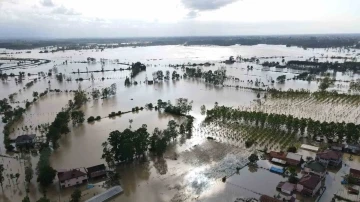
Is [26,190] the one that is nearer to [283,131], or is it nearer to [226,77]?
[283,131]

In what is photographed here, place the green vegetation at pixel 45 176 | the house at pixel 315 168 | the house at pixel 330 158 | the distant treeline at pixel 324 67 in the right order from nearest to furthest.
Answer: the green vegetation at pixel 45 176 < the house at pixel 315 168 < the house at pixel 330 158 < the distant treeline at pixel 324 67

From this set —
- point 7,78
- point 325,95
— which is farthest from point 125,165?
point 7,78

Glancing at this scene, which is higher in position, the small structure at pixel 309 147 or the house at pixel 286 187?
the small structure at pixel 309 147

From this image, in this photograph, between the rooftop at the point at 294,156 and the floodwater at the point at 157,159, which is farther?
the rooftop at the point at 294,156

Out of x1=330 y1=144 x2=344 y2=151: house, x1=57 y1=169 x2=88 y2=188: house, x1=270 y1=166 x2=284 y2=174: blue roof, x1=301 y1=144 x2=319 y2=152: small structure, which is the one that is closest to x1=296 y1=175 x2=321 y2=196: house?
x1=270 y1=166 x2=284 y2=174: blue roof

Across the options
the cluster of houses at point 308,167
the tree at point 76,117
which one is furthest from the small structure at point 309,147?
the tree at point 76,117

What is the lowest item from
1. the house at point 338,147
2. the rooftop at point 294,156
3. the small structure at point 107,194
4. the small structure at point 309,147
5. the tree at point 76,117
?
the small structure at point 107,194

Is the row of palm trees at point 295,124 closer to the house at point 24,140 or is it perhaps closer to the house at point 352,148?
the house at point 352,148
